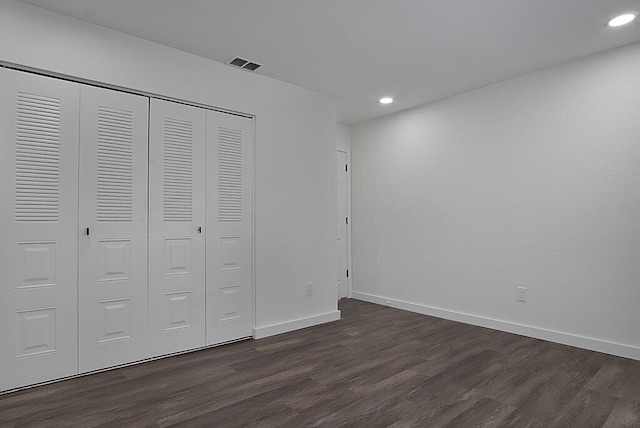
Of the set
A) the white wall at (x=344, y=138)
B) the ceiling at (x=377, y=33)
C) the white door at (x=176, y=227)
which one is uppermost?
the ceiling at (x=377, y=33)

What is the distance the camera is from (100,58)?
283cm

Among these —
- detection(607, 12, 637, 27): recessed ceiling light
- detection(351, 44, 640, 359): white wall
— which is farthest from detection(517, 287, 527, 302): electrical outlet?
detection(607, 12, 637, 27): recessed ceiling light

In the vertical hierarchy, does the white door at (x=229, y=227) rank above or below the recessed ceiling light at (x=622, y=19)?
below

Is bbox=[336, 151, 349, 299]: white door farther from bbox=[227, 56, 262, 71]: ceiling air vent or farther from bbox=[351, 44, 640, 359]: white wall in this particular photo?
bbox=[227, 56, 262, 71]: ceiling air vent

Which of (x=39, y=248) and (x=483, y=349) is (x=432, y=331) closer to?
(x=483, y=349)

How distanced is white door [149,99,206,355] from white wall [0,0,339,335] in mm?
287

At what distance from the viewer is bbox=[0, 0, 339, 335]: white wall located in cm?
263

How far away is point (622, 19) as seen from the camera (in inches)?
108

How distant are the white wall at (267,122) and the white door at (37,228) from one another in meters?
0.26

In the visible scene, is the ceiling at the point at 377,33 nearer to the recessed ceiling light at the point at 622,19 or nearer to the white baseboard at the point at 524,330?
the recessed ceiling light at the point at 622,19

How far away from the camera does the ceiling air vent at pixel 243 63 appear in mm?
3406

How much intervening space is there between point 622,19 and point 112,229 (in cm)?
407

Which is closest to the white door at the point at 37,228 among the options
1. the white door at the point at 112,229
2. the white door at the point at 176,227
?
the white door at the point at 112,229

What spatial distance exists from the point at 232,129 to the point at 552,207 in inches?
123
